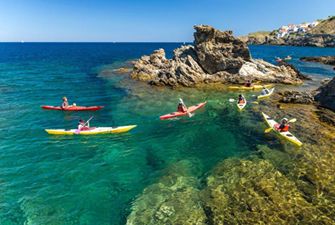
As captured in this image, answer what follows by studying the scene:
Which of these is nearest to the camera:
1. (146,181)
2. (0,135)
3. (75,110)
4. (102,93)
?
(146,181)

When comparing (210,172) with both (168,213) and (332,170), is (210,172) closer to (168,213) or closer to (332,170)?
(168,213)

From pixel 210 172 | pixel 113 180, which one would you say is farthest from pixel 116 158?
pixel 210 172

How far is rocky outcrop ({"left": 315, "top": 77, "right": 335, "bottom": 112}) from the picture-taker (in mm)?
34156

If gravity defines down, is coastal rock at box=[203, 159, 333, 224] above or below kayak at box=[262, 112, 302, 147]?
below

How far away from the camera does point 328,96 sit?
115 ft

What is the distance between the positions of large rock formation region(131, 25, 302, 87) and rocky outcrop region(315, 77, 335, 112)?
15875 mm

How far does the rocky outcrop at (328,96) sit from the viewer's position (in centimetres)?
3416

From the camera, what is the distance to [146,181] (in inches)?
706

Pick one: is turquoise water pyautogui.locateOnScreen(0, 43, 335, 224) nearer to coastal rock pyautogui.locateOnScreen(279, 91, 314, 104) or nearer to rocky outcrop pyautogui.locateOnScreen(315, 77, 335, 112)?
coastal rock pyautogui.locateOnScreen(279, 91, 314, 104)

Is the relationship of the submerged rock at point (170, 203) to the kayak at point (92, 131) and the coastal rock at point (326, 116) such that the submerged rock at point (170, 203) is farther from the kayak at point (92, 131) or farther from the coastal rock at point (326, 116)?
the coastal rock at point (326, 116)

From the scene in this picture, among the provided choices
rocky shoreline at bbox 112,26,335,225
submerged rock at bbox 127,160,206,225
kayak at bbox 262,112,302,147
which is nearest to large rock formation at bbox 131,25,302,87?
rocky shoreline at bbox 112,26,335,225

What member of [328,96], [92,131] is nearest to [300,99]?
[328,96]

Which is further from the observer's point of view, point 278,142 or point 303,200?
point 278,142

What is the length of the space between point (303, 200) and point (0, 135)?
26393 mm
